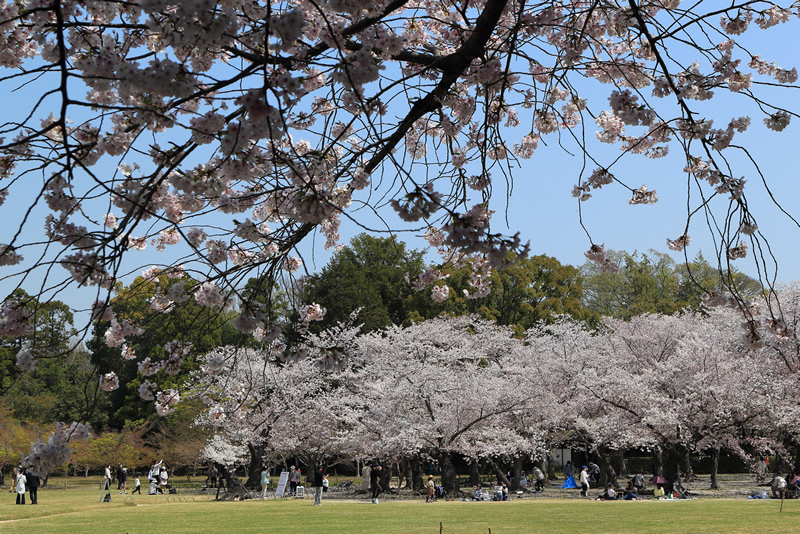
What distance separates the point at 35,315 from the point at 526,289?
103 feet

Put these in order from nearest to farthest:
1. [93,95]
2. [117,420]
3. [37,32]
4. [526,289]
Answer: [37,32], [93,95], [526,289], [117,420]

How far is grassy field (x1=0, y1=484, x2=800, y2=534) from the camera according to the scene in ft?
37.2

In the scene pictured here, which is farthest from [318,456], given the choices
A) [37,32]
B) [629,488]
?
[37,32]

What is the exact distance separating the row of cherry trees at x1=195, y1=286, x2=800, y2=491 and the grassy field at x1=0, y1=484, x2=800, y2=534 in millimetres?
3354

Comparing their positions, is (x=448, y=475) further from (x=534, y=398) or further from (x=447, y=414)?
(x=534, y=398)

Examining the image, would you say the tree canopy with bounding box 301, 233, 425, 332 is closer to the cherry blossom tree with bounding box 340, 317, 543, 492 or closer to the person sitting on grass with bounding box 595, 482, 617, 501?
the cherry blossom tree with bounding box 340, 317, 543, 492

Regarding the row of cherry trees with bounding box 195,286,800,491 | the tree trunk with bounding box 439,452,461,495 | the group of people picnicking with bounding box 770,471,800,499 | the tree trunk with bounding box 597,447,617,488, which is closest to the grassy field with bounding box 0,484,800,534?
the group of people picnicking with bounding box 770,471,800,499

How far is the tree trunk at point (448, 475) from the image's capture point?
20375mm

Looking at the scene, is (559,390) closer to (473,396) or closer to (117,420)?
(473,396)

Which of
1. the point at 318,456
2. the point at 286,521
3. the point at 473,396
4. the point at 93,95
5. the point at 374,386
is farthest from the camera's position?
the point at 318,456

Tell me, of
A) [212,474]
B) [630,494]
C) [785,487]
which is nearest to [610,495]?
[630,494]

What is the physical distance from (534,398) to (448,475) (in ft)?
11.6

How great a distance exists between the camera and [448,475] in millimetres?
20656

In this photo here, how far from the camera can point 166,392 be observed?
4758 mm
